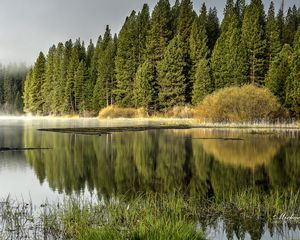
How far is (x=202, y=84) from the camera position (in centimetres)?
5722

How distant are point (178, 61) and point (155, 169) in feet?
157

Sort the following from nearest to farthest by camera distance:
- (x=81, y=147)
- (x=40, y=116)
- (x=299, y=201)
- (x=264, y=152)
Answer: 1. (x=299, y=201)
2. (x=264, y=152)
3. (x=81, y=147)
4. (x=40, y=116)

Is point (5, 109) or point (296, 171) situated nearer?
point (296, 171)

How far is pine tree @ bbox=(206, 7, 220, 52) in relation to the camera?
73750 mm

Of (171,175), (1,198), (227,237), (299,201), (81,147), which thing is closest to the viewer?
(227,237)

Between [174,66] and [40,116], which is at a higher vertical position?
[174,66]

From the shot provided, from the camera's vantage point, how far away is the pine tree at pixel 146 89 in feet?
213

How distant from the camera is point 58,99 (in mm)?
91000

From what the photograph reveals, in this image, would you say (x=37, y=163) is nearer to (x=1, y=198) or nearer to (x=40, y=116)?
(x=1, y=198)

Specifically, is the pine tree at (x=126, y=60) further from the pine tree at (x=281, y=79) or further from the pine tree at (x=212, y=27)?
the pine tree at (x=281, y=79)

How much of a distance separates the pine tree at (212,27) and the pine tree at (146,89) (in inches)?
515

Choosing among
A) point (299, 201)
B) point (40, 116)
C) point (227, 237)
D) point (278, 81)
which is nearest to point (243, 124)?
point (278, 81)

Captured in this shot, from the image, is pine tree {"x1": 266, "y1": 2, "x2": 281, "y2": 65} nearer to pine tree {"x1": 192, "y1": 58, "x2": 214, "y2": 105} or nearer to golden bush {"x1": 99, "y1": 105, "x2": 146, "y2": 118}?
pine tree {"x1": 192, "y1": 58, "x2": 214, "y2": 105}

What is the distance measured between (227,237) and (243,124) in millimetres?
34158
